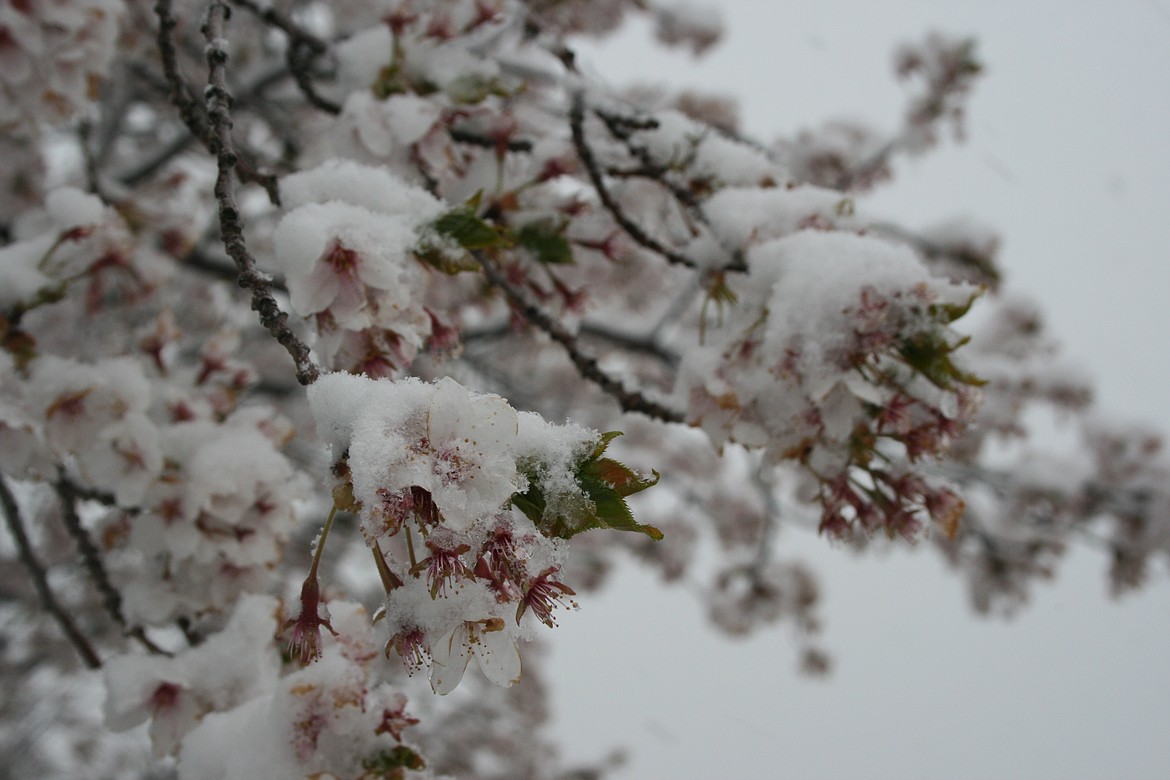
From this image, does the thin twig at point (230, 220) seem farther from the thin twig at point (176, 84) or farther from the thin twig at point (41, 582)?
the thin twig at point (41, 582)

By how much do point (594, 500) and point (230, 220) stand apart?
549mm

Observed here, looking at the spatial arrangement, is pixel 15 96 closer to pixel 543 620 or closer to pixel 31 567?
pixel 31 567

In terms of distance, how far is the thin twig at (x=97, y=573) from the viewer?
53.3 inches

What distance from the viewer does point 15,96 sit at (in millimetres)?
1803

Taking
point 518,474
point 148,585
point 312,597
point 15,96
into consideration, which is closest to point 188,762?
point 148,585

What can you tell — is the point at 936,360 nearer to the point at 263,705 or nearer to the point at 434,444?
the point at 434,444

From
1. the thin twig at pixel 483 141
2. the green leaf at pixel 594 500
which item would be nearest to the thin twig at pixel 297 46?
the thin twig at pixel 483 141

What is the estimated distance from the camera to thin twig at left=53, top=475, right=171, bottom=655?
53.3 inches

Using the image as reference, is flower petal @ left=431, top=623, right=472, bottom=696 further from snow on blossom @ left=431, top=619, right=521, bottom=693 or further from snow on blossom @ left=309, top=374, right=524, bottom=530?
snow on blossom @ left=309, top=374, right=524, bottom=530

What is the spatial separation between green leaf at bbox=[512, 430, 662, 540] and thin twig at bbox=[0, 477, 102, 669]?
1.19 metres

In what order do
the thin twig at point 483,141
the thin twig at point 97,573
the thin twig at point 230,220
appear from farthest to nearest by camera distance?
the thin twig at point 483,141 → the thin twig at point 97,573 → the thin twig at point 230,220

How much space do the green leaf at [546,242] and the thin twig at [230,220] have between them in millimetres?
575

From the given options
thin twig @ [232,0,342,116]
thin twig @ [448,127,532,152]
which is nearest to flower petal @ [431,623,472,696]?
thin twig @ [448,127,532,152]

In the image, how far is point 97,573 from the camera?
1.41 m
